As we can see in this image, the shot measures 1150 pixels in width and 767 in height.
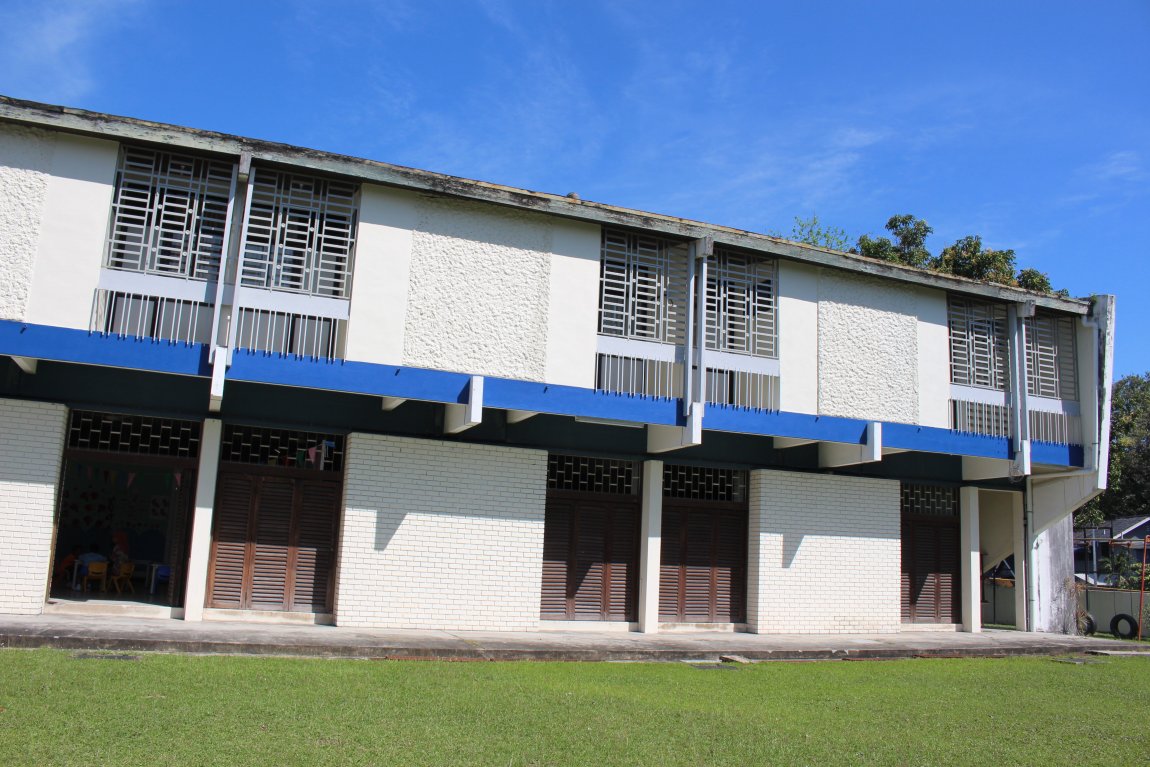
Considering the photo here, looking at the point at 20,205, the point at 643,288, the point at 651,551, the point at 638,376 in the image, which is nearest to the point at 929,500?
the point at 651,551

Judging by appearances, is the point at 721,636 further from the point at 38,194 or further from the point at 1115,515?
the point at 1115,515

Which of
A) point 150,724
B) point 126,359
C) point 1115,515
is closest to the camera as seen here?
point 150,724

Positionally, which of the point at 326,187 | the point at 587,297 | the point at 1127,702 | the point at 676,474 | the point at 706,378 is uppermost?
the point at 326,187

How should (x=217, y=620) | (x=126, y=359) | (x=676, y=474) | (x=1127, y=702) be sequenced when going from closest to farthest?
(x=1127, y=702)
(x=126, y=359)
(x=217, y=620)
(x=676, y=474)

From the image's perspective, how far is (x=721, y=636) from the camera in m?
14.6

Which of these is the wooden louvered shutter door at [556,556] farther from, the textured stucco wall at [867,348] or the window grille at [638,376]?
the textured stucco wall at [867,348]

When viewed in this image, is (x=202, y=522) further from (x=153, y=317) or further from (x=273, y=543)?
(x=153, y=317)

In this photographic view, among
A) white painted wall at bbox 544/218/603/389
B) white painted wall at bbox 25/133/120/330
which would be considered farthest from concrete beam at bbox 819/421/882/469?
white painted wall at bbox 25/133/120/330

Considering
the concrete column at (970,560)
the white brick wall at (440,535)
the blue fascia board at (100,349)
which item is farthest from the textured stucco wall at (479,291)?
the concrete column at (970,560)

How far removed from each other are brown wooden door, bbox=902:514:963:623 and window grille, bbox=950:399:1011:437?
1.97 meters

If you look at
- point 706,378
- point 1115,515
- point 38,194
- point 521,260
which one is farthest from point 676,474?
point 1115,515

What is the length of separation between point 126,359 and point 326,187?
3303 millimetres

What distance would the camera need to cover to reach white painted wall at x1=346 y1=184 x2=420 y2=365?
481 inches

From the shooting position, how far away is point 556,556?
14.5m
